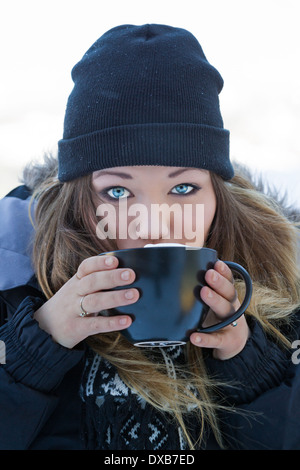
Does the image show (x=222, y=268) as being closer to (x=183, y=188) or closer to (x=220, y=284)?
(x=220, y=284)

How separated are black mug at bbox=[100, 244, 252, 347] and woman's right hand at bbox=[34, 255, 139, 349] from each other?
16 mm

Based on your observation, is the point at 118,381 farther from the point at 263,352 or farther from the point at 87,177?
the point at 87,177

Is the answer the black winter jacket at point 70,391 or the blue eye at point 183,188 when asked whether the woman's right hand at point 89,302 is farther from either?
the blue eye at point 183,188

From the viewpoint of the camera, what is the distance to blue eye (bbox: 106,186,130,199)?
114 centimetres

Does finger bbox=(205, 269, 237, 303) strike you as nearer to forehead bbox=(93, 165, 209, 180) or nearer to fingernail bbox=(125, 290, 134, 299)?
fingernail bbox=(125, 290, 134, 299)

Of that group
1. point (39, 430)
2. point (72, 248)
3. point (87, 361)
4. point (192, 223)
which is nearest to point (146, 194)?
point (192, 223)

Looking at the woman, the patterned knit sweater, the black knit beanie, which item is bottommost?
the patterned knit sweater

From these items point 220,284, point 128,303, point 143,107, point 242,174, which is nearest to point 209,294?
point 220,284

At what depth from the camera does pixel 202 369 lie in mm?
1151

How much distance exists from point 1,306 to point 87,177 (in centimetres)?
43

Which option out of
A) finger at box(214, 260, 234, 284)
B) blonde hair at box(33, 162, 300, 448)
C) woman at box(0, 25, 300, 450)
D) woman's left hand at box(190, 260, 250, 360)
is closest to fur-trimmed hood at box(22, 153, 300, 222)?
blonde hair at box(33, 162, 300, 448)

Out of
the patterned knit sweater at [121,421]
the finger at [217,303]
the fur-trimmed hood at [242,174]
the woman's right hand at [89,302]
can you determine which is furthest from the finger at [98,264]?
the fur-trimmed hood at [242,174]

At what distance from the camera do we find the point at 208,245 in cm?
136
